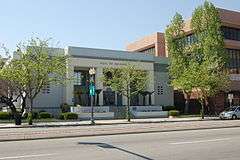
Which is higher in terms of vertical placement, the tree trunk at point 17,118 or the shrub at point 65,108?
the shrub at point 65,108

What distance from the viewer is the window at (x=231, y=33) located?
6781 cm

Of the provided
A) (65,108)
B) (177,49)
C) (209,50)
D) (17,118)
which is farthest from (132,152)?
(177,49)

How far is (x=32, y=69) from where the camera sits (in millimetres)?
38219

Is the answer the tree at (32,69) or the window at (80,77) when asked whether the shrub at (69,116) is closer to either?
the tree at (32,69)

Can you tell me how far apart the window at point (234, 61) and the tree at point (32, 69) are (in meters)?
35.8

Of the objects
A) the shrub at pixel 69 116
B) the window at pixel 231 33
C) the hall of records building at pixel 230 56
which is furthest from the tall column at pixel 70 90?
the window at pixel 231 33

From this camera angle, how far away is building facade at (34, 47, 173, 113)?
56969 mm

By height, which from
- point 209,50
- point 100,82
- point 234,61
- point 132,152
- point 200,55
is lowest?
point 132,152

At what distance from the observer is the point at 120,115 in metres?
56.3

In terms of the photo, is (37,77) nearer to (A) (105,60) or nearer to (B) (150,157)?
(A) (105,60)

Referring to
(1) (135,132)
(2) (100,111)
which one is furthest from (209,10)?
(1) (135,132)

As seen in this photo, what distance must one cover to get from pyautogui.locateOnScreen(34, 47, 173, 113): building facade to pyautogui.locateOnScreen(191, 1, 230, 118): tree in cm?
731

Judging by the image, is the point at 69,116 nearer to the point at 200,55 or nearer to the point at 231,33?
the point at 200,55

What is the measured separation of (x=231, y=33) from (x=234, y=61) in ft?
15.3
